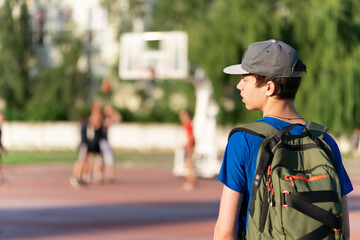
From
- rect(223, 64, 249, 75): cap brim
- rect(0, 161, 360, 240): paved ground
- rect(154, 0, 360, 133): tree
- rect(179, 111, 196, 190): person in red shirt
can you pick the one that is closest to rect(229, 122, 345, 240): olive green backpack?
rect(223, 64, 249, 75): cap brim

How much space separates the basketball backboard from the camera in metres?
24.1

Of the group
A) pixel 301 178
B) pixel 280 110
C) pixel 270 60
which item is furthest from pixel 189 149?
pixel 301 178

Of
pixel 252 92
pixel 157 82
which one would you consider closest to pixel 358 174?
pixel 252 92

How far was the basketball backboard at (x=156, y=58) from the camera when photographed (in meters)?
24.1

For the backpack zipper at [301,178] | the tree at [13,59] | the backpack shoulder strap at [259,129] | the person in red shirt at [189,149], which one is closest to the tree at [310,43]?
the person in red shirt at [189,149]

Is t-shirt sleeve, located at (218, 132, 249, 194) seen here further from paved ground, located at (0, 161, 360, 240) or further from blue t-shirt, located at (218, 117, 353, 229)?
paved ground, located at (0, 161, 360, 240)

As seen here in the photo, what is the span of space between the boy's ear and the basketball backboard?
66.6 feet

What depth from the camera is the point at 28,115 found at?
50969 mm

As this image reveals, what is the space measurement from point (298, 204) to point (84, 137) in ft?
54.6

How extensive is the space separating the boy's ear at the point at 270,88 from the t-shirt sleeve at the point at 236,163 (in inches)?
8.6

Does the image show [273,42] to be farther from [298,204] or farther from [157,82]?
[157,82]

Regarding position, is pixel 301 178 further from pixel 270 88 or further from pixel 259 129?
pixel 270 88

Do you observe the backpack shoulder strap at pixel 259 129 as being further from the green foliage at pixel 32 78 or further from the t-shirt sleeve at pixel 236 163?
the green foliage at pixel 32 78

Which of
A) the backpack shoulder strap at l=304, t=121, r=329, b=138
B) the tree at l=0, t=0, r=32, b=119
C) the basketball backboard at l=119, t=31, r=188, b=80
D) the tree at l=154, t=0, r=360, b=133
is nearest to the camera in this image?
the backpack shoulder strap at l=304, t=121, r=329, b=138
